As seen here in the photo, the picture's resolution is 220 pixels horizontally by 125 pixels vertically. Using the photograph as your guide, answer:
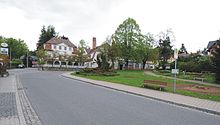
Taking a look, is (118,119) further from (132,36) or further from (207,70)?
(132,36)

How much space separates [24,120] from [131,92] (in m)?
10.4

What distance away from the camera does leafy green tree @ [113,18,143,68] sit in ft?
224

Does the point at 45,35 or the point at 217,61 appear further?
the point at 45,35

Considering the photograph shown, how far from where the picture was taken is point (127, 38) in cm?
6862

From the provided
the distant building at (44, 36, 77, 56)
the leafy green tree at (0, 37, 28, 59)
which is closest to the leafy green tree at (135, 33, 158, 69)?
the distant building at (44, 36, 77, 56)

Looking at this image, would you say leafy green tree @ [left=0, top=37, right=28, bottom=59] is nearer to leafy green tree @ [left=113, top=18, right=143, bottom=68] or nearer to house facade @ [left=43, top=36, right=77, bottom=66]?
house facade @ [left=43, top=36, right=77, bottom=66]

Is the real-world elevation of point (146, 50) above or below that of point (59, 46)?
below

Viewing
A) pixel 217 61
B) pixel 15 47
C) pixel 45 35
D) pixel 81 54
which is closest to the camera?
pixel 217 61

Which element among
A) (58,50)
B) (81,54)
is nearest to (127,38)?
(81,54)

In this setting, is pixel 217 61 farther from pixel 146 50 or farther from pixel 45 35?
pixel 45 35

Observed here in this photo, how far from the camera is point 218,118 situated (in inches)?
399

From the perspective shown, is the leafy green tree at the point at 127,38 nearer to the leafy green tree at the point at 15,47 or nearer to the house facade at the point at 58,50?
the house facade at the point at 58,50

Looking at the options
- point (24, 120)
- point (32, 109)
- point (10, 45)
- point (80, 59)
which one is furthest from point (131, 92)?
point (10, 45)

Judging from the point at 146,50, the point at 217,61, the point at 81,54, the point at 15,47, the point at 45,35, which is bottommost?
the point at 217,61
